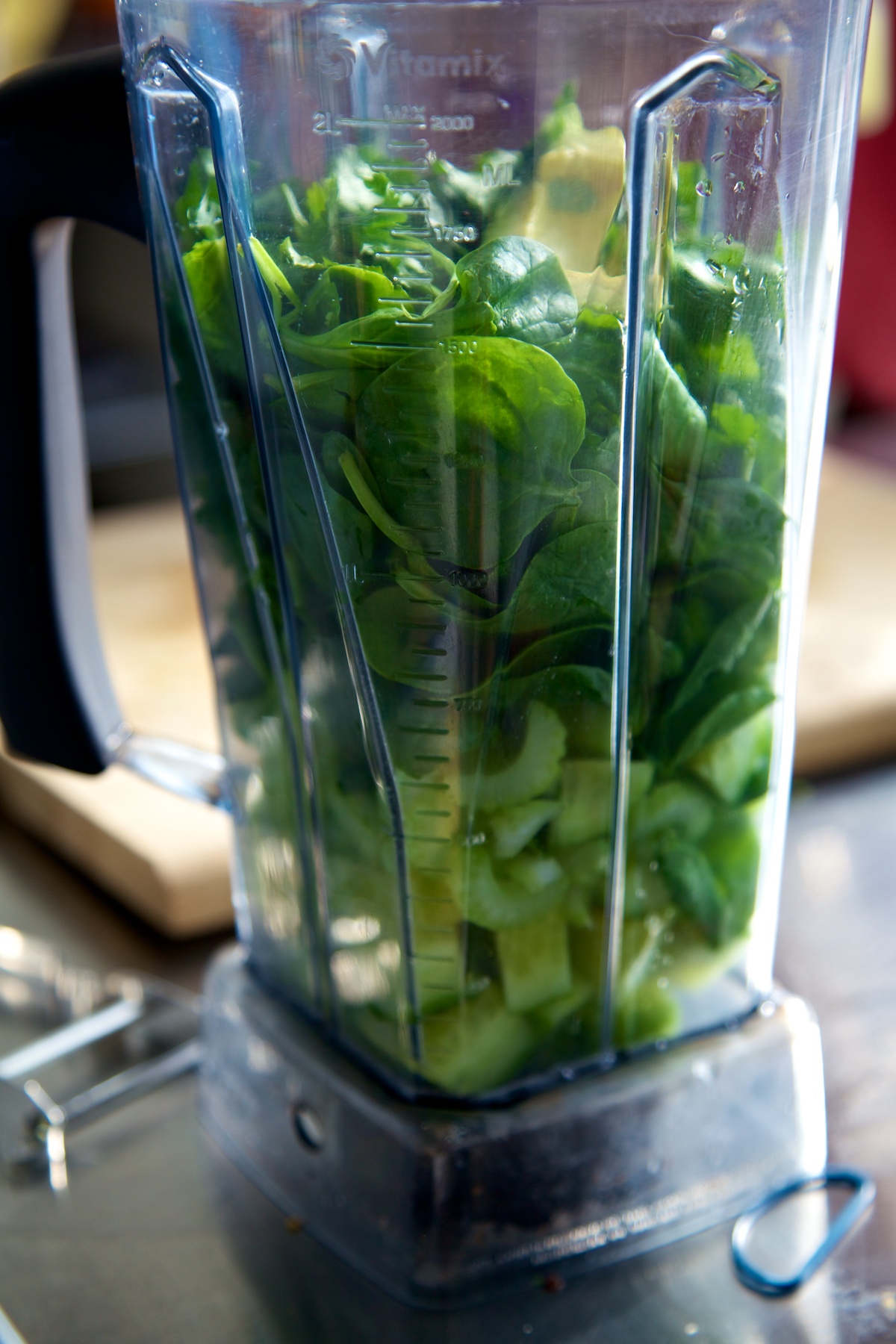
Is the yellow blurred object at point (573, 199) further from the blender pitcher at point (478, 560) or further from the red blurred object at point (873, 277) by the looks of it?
the red blurred object at point (873, 277)

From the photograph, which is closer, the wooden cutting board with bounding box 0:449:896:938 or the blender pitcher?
the blender pitcher

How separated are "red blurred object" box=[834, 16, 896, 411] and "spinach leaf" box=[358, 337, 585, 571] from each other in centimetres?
128

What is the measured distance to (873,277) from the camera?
4.87 ft

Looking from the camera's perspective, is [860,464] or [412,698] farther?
[860,464]

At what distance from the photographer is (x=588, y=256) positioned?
1.03ft

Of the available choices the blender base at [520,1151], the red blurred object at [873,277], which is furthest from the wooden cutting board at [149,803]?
the red blurred object at [873,277]

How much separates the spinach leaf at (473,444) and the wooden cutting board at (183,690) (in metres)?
0.30

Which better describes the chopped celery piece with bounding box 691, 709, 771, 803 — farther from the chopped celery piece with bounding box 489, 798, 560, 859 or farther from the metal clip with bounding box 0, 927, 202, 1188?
the metal clip with bounding box 0, 927, 202, 1188

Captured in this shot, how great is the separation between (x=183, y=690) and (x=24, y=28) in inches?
46.4

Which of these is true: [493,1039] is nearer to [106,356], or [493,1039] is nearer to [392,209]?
[392,209]

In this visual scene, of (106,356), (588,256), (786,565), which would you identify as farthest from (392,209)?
(106,356)

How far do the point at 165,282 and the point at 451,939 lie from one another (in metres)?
0.21

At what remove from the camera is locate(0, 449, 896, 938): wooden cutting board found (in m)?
0.59

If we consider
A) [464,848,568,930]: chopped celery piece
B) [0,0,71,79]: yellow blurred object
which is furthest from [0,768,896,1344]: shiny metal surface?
[0,0,71,79]: yellow blurred object
